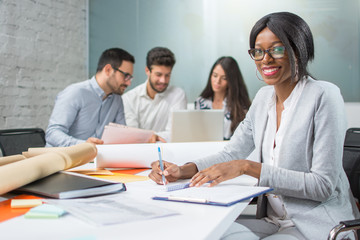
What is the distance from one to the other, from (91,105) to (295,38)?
82.0 inches

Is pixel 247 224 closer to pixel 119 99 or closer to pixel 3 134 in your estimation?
pixel 3 134

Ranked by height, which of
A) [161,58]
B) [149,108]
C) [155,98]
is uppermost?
[161,58]

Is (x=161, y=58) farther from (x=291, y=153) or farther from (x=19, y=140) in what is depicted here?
(x=291, y=153)

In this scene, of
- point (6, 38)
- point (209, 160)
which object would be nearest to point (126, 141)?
point (209, 160)

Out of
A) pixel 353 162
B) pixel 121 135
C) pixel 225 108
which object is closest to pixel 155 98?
pixel 225 108

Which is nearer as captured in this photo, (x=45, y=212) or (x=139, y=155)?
(x=45, y=212)

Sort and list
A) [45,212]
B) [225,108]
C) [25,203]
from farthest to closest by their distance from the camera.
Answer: [225,108] < [25,203] < [45,212]

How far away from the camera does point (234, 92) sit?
413 cm

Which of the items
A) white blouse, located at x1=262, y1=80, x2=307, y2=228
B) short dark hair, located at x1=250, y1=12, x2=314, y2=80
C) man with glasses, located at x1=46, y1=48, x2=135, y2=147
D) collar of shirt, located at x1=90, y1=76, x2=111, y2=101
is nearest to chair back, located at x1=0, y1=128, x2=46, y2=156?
man with glasses, located at x1=46, y1=48, x2=135, y2=147

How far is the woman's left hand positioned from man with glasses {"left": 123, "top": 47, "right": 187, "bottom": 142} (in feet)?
9.24

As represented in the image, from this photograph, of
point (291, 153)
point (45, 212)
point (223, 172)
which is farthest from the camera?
point (291, 153)

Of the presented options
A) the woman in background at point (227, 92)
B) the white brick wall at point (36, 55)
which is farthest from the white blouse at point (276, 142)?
the white brick wall at point (36, 55)

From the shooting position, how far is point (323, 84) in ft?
4.69

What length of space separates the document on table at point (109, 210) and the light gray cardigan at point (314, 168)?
51 centimetres
